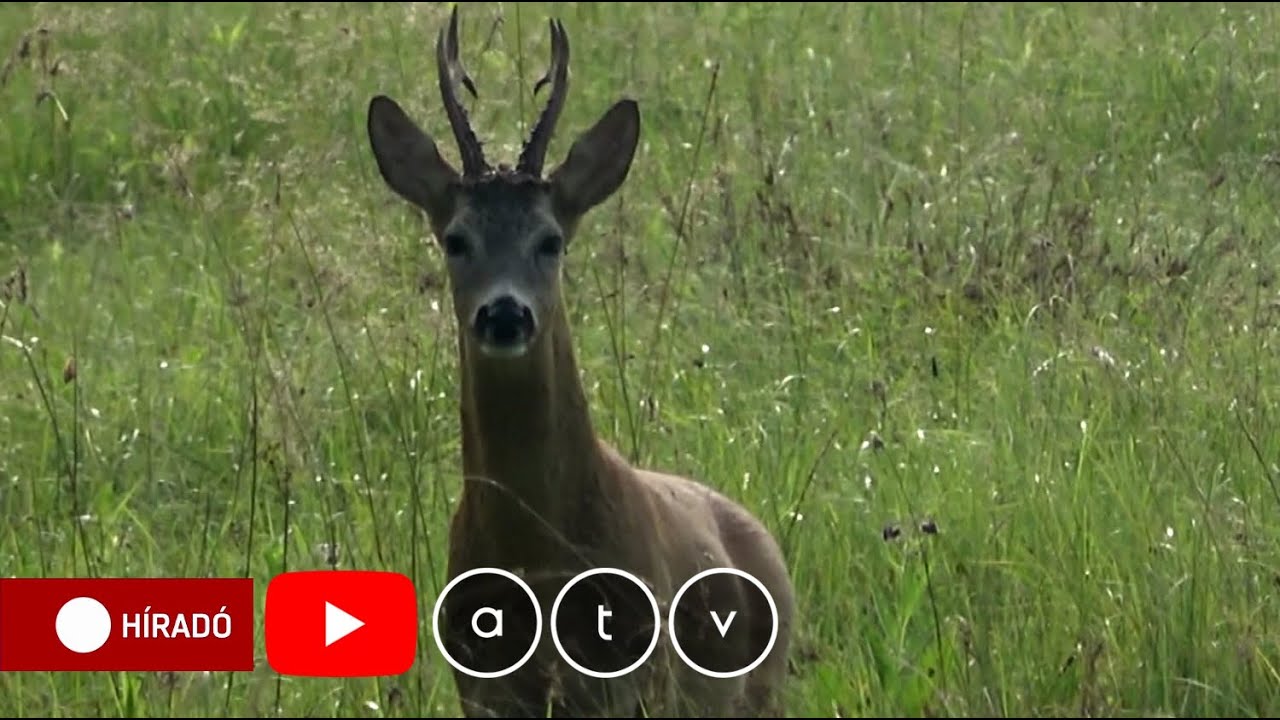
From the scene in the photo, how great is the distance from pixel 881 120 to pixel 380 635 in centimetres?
461

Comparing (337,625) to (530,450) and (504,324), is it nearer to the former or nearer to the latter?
(530,450)

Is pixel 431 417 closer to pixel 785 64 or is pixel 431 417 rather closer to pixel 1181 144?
pixel 1181 144

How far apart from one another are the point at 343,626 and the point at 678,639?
1.95 ft

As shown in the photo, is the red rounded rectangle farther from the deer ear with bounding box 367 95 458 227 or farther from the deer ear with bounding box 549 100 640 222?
the deer ear with bounding box 549 100 640 222

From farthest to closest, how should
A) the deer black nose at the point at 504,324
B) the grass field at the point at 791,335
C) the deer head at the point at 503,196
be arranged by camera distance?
the grass field at the point at 791,335, the deer head at the point at 503,196, the deer black nose at the point at 504,324

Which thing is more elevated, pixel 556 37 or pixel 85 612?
pixel 556 37

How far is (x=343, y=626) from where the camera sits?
4.71m

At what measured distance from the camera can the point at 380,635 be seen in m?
4.64

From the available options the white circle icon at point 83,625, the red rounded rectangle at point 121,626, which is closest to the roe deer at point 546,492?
the red rounded rectangle at point 121,626

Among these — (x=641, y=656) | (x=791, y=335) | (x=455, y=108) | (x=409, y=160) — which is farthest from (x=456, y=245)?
(x=791, y=335)

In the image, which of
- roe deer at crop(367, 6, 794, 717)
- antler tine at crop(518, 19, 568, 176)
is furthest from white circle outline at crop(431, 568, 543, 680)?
antler tine at crop(518, 19, 568, 176)

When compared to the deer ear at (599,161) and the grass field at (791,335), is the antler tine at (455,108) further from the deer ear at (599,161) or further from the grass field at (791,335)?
the grass field at (791,335)

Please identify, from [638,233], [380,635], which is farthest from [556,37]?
[638,233]

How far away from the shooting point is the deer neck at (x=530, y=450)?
15.8 feet
